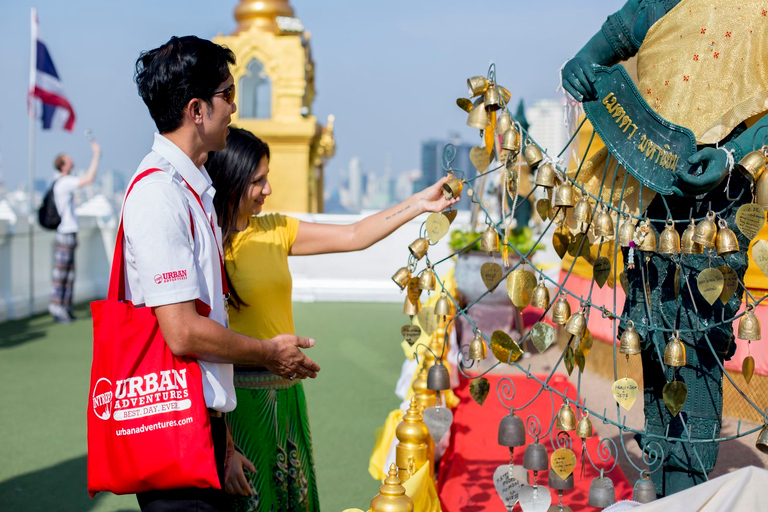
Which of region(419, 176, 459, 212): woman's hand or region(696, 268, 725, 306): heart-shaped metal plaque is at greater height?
region(419, 176, 459, 212): woman's hand

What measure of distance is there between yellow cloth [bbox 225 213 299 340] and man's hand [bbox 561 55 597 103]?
3.28 ft

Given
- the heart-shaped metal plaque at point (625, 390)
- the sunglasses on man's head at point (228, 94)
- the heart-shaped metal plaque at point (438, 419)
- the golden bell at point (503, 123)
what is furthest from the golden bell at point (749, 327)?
the sunglasses on man's head at point (228, 94)

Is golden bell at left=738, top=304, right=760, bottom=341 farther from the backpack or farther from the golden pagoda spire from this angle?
the golden pagoda spire

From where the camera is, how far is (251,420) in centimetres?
228

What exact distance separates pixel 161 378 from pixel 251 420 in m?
0.74

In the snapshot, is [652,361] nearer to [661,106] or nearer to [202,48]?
[661,106]

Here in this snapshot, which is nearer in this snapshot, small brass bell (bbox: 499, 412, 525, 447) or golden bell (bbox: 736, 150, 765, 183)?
golden bell (bbox: 736, 150, 765, 183)

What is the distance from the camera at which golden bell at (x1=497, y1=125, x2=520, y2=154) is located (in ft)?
7.03

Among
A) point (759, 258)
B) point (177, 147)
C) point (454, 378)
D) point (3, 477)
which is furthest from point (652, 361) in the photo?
point (3, 477)

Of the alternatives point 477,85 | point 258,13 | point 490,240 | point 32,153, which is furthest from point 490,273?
point 258,13

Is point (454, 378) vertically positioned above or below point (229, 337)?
below

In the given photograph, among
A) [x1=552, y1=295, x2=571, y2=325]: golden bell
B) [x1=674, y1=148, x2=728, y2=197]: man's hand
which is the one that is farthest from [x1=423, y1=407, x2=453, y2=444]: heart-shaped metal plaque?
[x1=674, y1=148, x2=728, y2=197]: man's hand

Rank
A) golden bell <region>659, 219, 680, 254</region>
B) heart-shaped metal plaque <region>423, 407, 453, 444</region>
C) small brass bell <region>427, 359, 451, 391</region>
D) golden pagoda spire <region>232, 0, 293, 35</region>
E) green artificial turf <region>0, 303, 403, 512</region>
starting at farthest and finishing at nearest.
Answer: golden pagoda spire <region>232, 0, 293, 35</region> → green artificial turf <region>0, 303, 403, 512</region> → heart-shaped metal plaque <region>423, 407, 453, 444</region> → small brass bell <region>427, 359, 451, 391</region> → golden bell <region>659, 219, 680, 254</region>

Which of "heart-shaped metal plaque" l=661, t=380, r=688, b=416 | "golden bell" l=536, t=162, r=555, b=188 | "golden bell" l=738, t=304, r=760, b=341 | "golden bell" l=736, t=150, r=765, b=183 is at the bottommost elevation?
"heart-shaped metal plaque" l=661, t=380, r=688, b=416
